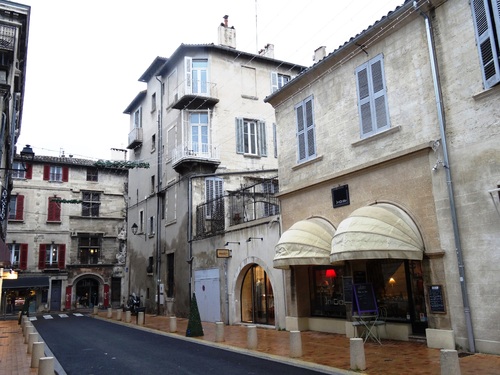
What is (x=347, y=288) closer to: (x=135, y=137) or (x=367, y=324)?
(x=367, y=324)

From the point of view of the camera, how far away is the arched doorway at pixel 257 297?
17159 millimetres

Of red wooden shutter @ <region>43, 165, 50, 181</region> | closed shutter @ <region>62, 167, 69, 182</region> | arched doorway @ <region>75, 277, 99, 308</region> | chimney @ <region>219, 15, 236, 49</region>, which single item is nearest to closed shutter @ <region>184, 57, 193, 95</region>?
chimney @ <region>219, 15, 236, 49</region>

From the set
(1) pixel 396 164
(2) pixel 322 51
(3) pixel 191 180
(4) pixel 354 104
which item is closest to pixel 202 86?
(3) pixel 191 180

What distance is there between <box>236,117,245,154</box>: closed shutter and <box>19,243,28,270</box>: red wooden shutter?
78.7 feet

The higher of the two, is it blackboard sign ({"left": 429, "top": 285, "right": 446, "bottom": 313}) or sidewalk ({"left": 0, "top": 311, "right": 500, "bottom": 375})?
blackboard sign ({"left": 429, "top": 285, "right": 446, "bottom": 313})

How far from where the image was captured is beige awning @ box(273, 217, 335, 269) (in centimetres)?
1300

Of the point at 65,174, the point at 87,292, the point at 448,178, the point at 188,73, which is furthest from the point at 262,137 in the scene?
the point at 87,292

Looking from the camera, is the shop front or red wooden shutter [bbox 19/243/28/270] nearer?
the shop front

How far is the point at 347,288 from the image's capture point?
499 inches

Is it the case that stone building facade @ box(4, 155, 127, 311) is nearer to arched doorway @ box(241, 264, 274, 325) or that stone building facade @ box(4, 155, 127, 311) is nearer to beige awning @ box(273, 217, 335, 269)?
arched doorway @ box(241, 264, 274, 325)

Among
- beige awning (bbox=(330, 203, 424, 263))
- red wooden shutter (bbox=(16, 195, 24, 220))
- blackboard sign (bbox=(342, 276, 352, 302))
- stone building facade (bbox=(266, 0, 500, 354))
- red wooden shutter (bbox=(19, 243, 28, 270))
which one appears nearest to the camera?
stone building facade (bbox=(266, 0, 500, 354))

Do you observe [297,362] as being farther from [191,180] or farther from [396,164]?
[191,180]

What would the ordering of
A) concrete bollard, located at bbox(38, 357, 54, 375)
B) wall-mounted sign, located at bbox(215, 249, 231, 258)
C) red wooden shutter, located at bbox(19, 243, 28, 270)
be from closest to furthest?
concrete bollard, located at bbox(38, 357, 54, 375) → wall-mounted sign, located at bbox(215, 249, 231, 258) → red wooden shutter, located at bbox(19, 243, 28, 270)

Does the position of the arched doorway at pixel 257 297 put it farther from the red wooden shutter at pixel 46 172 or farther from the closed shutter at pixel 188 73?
the red wooden shutter at pixel 46 172
